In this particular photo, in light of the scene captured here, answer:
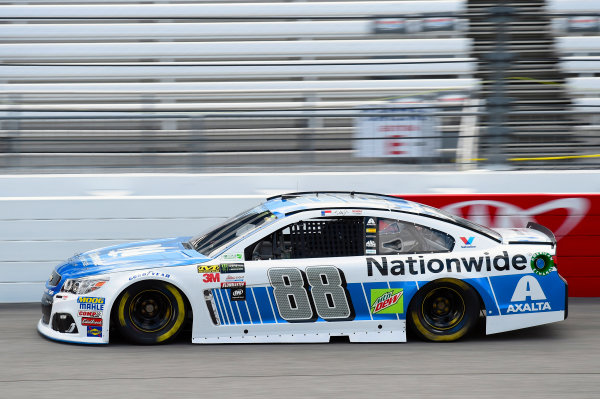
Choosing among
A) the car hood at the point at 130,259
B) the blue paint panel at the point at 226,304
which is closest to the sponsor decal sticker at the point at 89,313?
the car hood at the point at 130,259

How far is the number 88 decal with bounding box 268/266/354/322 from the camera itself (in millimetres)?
6488

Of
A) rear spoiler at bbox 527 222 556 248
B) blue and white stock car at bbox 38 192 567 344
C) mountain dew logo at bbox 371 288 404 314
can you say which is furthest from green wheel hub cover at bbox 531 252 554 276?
mountain dew logo at bbox 371 288 404 314

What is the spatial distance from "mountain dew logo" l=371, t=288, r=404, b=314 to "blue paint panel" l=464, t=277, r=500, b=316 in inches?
23.4

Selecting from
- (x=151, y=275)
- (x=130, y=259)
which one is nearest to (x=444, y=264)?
(x=151, y=275)

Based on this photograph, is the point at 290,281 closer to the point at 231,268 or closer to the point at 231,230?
the point at 231,268

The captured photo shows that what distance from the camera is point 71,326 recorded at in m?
6.48

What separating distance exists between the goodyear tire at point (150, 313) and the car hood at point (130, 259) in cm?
20

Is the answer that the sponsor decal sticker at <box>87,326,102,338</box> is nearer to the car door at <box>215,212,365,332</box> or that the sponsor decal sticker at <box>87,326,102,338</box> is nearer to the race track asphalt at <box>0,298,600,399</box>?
the race track asphalt at <box>0,298,600,399</box>

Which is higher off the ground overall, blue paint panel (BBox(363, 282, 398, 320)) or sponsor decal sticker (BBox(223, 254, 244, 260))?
sponsor decal sticker (BBox(223, 254, 244, 260))

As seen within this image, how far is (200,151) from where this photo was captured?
30.3 feet

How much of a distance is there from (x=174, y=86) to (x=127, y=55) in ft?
5.25

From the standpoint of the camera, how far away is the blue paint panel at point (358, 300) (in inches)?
257

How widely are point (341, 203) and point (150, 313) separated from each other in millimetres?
1880

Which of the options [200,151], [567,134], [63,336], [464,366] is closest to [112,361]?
[63,336]
